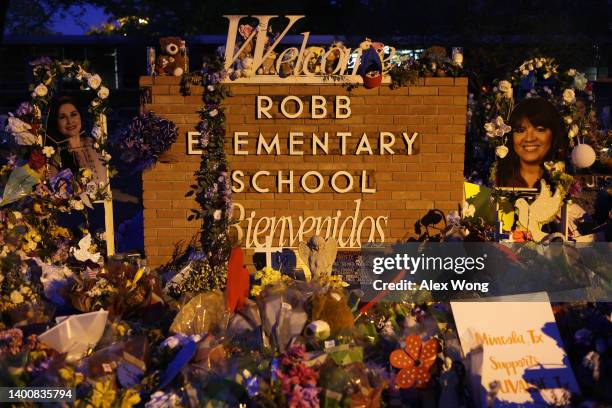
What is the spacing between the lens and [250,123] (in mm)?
5336

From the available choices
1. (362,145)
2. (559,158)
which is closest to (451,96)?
(362,145)

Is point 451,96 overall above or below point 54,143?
above

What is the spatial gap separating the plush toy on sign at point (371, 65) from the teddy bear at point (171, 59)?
1.49m

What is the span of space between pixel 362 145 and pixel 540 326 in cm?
243

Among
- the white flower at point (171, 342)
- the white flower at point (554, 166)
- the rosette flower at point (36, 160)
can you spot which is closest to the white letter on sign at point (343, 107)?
the white flower at point (554, 166)

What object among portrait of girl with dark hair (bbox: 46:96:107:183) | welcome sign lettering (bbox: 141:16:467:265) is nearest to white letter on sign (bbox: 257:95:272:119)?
welcome sign lettering (bbox: 141:16:467:265)

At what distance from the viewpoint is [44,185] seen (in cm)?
542

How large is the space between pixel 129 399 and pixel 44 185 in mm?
3108

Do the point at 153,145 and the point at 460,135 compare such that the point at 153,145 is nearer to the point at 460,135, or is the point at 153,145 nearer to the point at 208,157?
the point at 208,157

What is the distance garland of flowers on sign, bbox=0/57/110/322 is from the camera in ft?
16.4

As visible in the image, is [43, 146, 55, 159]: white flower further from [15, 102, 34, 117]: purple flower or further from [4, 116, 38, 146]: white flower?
[15, 102, 34, 117]: purple flower

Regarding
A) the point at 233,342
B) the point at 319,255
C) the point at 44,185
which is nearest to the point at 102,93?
the point at 44,185

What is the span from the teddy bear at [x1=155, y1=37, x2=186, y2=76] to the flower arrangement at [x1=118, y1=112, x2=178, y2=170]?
1.30ft

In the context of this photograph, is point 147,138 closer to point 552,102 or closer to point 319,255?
point 319,255
